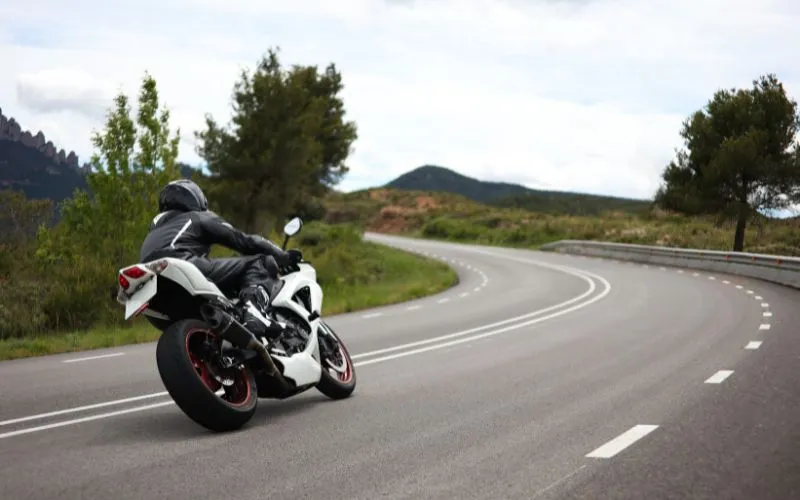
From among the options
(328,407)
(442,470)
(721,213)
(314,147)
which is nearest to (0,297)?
(328,407)

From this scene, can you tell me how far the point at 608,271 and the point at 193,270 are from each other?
31752 millimetres

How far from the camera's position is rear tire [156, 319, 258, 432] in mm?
6473

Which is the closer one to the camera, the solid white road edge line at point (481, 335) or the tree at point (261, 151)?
the solid white road edge line at point (481, 335)

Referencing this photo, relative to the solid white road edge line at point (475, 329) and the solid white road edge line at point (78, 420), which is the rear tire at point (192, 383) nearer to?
the solid white road edge line at point (78, 420)

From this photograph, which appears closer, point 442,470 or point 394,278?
point 442,470

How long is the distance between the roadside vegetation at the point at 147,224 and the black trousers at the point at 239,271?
6.46 meters

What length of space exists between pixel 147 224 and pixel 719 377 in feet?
50.6

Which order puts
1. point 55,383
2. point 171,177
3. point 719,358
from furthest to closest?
point 171,177, point 719,358, point 55,383

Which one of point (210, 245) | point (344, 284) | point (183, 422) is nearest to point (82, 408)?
point (183, 422)

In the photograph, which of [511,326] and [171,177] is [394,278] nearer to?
[171,177]

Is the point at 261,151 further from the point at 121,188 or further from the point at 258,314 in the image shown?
the point at 258,314

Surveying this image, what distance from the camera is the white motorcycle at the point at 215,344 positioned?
21.5 feet

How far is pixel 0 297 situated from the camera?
1722 centimetres

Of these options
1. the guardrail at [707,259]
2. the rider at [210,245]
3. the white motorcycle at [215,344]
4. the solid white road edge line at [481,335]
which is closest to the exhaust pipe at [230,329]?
the white motorcycle at [215,344]
